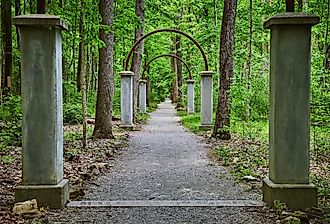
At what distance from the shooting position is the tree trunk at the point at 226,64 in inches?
540

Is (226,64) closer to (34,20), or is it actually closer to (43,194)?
(34,20)

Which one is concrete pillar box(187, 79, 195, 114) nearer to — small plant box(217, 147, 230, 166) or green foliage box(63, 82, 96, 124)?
green foliage box(63, 82, 96, 124)

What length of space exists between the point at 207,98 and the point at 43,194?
1318 cm

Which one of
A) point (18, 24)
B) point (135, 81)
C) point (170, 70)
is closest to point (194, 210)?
point (18, 24)

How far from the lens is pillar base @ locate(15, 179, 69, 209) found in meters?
5.73

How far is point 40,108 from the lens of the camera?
5699 millimetres

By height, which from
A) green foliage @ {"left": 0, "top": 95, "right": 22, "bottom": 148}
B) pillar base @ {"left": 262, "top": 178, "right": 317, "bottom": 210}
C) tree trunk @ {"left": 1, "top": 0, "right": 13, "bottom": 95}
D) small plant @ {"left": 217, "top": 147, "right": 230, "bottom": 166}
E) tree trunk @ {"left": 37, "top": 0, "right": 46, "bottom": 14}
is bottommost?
small plant @ {"left": 217, "top": 147, "right": 230, "bottom": 166}

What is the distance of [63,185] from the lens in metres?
5.92

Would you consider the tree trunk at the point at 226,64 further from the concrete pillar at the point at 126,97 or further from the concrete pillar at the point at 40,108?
the concrete pillar at the point at 40,108

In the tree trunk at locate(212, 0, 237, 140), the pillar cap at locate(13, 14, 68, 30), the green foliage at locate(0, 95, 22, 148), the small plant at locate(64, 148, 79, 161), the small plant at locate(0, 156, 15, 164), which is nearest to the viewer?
the pillar cap at locate(13, 14, 68, 30)

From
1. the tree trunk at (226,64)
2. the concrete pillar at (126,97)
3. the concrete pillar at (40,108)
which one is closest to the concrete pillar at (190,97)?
the concrete pillar at (126,97)

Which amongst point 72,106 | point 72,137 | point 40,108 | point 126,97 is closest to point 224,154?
point 72,137

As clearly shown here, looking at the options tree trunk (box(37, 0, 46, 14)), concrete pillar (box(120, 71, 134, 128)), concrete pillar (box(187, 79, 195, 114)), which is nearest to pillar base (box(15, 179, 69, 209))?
tree trunk (box(37, 0, 46, 14))

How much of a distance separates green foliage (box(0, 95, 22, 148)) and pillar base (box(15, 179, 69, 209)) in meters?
4.71
